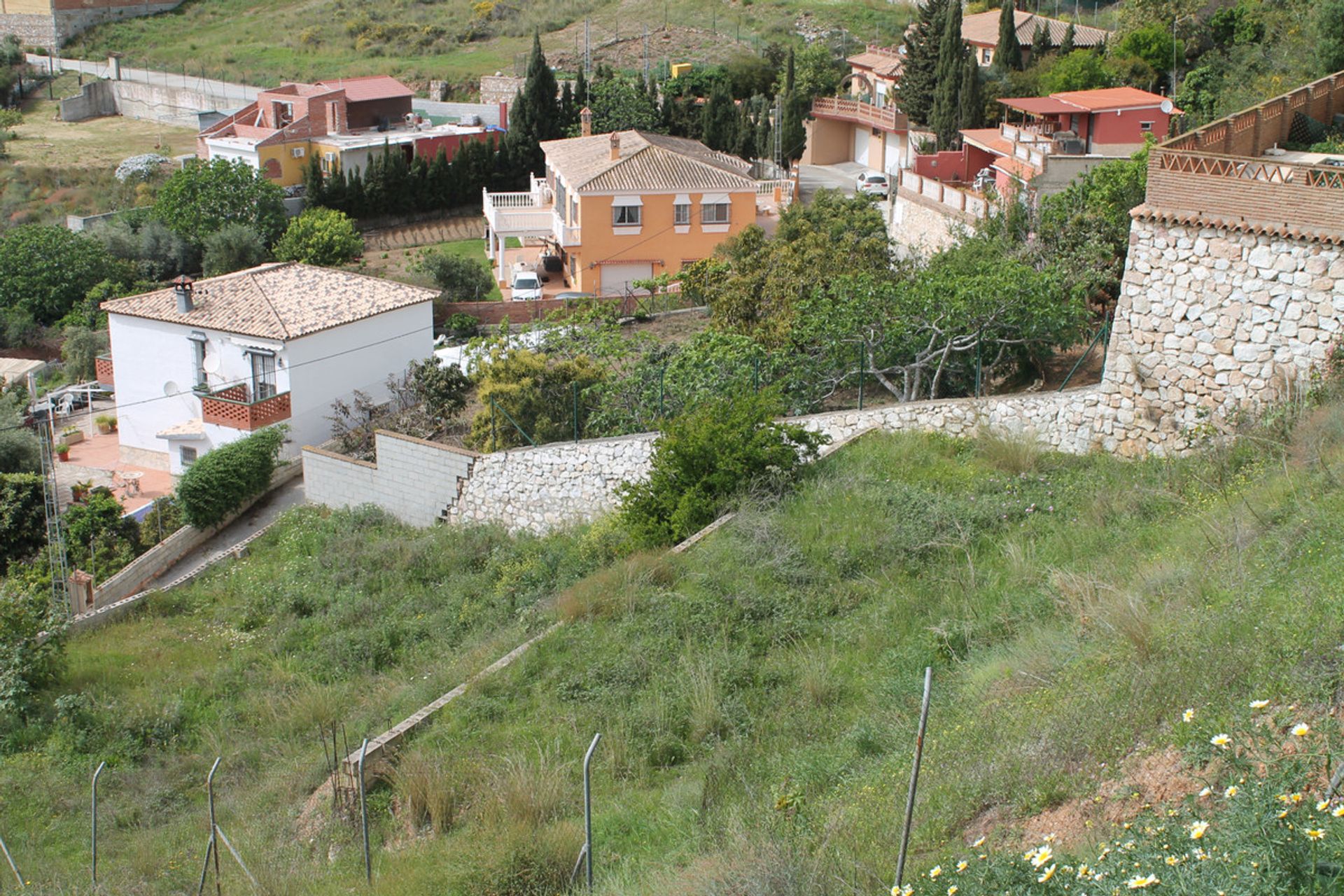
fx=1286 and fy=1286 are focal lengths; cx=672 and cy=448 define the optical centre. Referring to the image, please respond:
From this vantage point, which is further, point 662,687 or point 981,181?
point 981,181

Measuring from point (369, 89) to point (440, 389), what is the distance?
123 ft

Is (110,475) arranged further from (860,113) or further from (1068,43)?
(1068,43)

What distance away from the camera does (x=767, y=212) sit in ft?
138

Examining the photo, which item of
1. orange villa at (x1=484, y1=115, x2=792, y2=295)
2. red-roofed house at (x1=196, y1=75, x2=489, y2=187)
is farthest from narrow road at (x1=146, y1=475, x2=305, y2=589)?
red-roofed house at (x1=196, y1=75, x2=489, y2=187)

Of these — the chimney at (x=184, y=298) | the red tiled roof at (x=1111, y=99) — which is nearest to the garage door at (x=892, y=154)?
the red tiled roof at (x=1111, y=99)

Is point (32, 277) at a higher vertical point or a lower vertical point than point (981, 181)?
lower

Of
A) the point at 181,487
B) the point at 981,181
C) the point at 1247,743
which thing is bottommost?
the point at 181,487

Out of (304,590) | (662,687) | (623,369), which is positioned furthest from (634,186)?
(662,687)

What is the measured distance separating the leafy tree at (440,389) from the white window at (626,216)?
51.7 feet

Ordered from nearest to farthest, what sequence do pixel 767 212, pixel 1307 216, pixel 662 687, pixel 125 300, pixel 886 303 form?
pixel 662 687
pixel 1307 216
pixel 886 303
pixel 125 300
pixel 767 212

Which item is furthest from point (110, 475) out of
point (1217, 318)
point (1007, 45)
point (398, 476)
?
point (1007, 45)

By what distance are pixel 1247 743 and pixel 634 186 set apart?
1353 inches

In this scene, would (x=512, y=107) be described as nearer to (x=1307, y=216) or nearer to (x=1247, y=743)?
(x=1307, y=216)

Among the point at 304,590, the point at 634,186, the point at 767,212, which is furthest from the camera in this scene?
the point at 767,212
